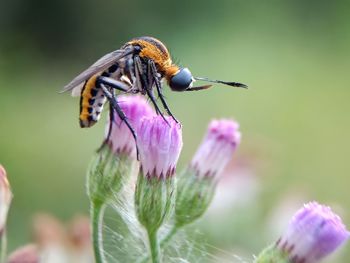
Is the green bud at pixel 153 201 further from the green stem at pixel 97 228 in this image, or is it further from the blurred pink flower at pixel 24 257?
the blurred pink flower at pixel 24 257

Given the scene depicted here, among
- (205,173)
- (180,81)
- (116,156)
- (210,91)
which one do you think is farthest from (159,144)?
(210,91)

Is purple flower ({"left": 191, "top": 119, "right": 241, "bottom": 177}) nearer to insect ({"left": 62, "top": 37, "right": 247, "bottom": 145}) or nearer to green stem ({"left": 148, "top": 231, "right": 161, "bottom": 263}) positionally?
insect ({"left": 62, "top": 37, "right": 247, "bottom": 145})

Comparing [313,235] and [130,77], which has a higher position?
[130,77]

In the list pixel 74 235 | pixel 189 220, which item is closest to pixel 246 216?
pixel 74 235

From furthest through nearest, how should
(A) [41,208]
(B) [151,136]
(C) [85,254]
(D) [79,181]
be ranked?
(D) [79,181] < (A) [41,208] < (C) [85,254] < (B) [151,136]

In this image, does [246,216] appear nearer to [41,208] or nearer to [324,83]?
[41,208]

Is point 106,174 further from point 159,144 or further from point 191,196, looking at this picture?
point 191,196

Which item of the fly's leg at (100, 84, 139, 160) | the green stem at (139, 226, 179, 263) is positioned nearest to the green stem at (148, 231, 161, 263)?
the green stem at (139, 226, 179, 263)
